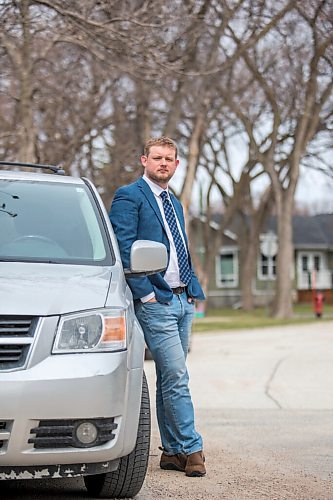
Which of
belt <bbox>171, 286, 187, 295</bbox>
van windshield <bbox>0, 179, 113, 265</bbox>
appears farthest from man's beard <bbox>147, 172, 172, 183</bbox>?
belt <bbox>171, 286, 187, 295</bbox>

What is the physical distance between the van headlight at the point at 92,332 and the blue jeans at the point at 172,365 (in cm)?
96

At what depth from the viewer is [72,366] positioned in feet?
17.0

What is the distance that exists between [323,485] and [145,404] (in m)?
1.22

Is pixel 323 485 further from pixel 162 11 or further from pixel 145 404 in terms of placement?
pixel 162 11

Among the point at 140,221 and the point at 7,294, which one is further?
the point at 140,221

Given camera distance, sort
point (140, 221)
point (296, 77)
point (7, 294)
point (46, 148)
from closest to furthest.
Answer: point (7, 294) → point (140, 221) → point (46, 148) → point (296, 77)

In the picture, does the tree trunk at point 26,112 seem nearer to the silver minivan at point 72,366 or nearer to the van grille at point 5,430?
the silver minivan at point 72,366

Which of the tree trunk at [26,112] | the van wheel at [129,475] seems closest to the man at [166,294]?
the van wheel at [129,475]

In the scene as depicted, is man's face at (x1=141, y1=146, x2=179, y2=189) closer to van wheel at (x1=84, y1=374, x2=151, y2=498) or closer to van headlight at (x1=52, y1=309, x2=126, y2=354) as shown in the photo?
van headlight at (x1=52, y1=309, x2=126, y2=354)

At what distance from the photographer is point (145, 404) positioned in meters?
6.00

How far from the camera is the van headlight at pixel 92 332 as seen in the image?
17.2 ft

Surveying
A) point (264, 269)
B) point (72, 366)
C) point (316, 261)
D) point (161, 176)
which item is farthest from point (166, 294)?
point (316, 261)

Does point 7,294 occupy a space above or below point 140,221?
below

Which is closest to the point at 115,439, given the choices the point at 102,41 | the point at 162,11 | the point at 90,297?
the point at 90,297
